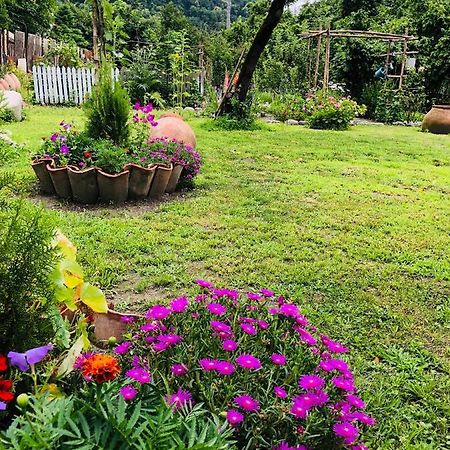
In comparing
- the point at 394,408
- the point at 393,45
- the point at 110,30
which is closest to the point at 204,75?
the point at 393,45

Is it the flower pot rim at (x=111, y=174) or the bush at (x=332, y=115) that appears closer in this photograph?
the flower pot rim at (x=111, y=174)

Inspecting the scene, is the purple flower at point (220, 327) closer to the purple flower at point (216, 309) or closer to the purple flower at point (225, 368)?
the purple flower at point (216, 309)

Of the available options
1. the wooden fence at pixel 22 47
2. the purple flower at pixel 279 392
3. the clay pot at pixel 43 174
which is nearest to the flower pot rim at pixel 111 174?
the clay pot at pixel 43 174

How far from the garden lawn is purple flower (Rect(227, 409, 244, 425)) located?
2.66 feet

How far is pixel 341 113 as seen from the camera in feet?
37.9

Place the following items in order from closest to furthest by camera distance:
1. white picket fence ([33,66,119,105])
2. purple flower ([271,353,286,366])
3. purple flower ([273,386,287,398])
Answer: purple flower ([273,386,287,398]), purple flower ([271,353,286,366]), white picket fence ([33,66,119,105])

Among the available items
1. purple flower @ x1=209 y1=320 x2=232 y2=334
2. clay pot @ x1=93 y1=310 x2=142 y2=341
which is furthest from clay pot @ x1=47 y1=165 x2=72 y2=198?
purple flower @ x1=209 y1=320 x2=232 y2=334

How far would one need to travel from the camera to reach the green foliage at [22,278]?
152cm

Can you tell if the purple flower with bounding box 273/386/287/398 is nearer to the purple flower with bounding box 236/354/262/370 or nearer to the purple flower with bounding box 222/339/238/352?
the purple flower with bounding box 236/354/262/370

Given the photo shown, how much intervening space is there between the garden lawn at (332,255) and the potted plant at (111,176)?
0.20m

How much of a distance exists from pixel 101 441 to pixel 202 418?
0.98 ft

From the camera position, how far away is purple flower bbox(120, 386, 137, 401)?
1.35 metres

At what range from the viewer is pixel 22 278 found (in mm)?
1535

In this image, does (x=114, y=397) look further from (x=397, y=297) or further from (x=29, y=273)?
(x=397, y=297)
